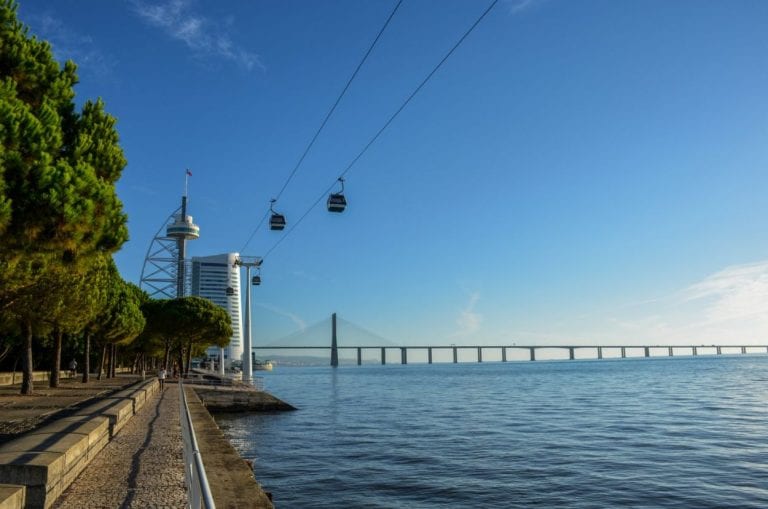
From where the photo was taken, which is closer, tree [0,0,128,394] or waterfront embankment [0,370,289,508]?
waterfront embankment [0,370,289,508]

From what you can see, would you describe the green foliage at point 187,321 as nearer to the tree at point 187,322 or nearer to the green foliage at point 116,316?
the tree at point 187,322

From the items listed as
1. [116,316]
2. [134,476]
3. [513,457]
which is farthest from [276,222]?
[134,476]

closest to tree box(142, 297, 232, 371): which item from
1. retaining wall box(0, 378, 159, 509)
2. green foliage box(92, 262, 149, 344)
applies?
green foliage box(92, 262, 149, 344)

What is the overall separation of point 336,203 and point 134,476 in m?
15.5

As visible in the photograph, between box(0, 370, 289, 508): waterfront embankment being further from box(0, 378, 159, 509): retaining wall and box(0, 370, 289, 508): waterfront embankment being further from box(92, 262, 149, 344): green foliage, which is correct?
box(92, 262, 149, 344): green foliage

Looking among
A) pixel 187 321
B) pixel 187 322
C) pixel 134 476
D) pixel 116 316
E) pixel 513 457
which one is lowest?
pixel 513 457

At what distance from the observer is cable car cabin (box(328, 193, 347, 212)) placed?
81.9 ft

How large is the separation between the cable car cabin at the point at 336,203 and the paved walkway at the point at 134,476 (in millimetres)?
11013

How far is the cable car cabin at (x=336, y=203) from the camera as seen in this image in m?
25.0

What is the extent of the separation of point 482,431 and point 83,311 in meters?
22.4

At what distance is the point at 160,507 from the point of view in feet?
29.1

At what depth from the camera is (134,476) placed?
1097 cm

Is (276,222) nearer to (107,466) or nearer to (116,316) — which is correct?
(116,316)

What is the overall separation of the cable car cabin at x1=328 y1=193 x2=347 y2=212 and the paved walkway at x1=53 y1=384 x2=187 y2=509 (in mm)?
11013
